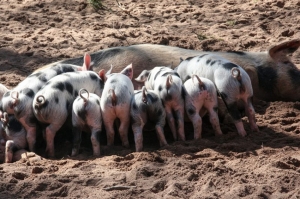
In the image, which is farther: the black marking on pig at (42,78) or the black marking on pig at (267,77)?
the black marking on pig at (267,77)

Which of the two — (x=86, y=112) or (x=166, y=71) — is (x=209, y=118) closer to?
(x=166, y=71)

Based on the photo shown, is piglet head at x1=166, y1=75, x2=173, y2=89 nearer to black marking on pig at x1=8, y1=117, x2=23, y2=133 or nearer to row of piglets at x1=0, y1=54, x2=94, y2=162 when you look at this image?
row of piglets at x1=0, y1=54, x2=94, y2=162

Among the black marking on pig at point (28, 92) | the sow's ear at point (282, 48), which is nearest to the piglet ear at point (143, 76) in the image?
the black marking on pig at point (28, 92)

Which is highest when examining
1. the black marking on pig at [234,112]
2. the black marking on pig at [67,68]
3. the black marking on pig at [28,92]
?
the black marking on pig at [67,68]

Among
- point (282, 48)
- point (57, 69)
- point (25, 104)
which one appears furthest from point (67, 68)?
point (282, 48)

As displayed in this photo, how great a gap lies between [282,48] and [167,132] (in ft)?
5.45

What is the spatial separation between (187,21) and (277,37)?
1336 millimetres

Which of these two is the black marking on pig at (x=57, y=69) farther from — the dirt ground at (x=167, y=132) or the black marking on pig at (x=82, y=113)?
the black marking on pig at (x=82, y=113)

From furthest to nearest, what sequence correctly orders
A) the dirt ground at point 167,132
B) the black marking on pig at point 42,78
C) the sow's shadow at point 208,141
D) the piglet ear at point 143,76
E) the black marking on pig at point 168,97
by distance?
the piglet ear at point 143,76 → the black marking on pig at point 42,78 → the black marking on pig at point 168,97 → the sow's shadow at point 208,141 → the dirt ground at point 167,132

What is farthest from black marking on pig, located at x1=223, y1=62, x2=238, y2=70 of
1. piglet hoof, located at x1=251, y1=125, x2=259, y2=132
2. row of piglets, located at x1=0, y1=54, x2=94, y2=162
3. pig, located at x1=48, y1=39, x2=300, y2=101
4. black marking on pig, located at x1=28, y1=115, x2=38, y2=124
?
black marking on pig, located at x1=28, y1=115, x2=38, y2=124

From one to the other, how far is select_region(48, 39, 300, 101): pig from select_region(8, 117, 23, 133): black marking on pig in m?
1.34

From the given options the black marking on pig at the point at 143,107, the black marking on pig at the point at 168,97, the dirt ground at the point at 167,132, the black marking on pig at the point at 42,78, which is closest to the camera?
the dirt ground at the point at 167,132

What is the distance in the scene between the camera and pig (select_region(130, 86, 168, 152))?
208 inches

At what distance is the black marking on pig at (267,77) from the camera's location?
6.57 metres
